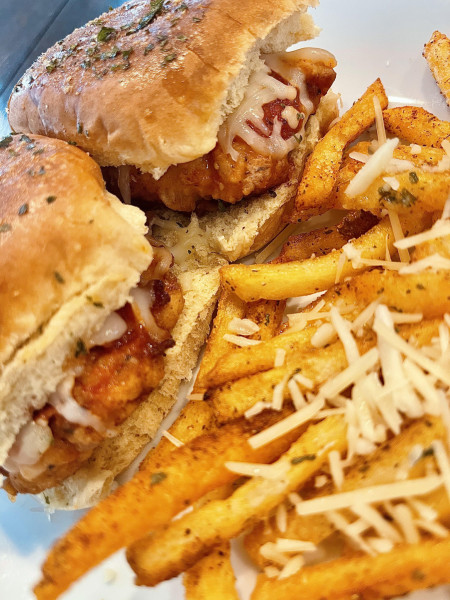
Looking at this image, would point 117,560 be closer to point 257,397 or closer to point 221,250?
point 257,397

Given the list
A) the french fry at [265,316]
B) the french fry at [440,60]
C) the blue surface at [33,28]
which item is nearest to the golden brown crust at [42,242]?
the french fry at [265,316]

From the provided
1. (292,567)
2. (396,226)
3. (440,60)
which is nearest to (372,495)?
(292,567)

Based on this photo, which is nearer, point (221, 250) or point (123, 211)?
point (123, 211)

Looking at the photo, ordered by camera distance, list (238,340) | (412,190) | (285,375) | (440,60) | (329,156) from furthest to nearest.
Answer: (440,60)
(329,156)
(238,340)
(412,190)
(285,375)

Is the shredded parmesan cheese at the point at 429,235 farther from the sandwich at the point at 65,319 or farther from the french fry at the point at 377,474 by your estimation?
the sandwich at the point at 65,319

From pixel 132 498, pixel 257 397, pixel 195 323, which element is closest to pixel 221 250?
pixel 195 323

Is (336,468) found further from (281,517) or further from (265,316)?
(265,316)

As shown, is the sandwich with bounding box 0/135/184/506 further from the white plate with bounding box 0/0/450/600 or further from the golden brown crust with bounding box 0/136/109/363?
the white plate with bounding box 0/0/450/600
